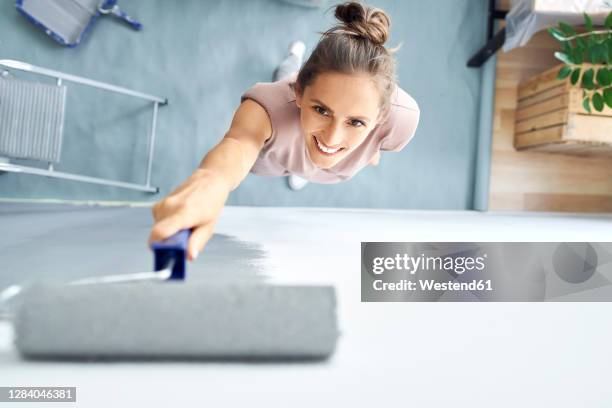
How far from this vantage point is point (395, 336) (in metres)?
0.40

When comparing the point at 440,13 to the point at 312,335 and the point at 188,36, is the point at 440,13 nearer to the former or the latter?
the point at 188,36

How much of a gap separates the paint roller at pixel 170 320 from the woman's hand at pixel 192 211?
2.7 inches

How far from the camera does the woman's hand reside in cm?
38

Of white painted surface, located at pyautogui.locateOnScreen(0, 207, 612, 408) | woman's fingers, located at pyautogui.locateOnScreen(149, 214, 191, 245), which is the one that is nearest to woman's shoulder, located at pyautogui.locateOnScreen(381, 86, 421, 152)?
white painted surface, located at pyautogui.locateOnScreen(0, 207, 612, 408)

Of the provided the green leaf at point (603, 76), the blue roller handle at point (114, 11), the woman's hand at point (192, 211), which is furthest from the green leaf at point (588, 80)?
the blue roller handle at point (114, 11)

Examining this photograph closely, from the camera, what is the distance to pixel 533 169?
6.79ft

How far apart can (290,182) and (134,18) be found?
867 mm

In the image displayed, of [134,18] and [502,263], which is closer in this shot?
[502,263]

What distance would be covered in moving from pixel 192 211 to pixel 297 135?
0.50 meters

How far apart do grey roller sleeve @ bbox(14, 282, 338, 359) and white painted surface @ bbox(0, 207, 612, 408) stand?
15 mm

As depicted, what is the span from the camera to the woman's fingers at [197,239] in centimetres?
40

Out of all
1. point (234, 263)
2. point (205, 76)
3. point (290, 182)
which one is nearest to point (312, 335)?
point (234, 263)

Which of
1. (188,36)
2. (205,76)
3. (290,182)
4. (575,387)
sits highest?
(188,36)

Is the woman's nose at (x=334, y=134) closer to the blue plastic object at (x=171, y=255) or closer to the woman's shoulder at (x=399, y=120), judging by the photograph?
the woman's shoulder at (x=399, y=120)
